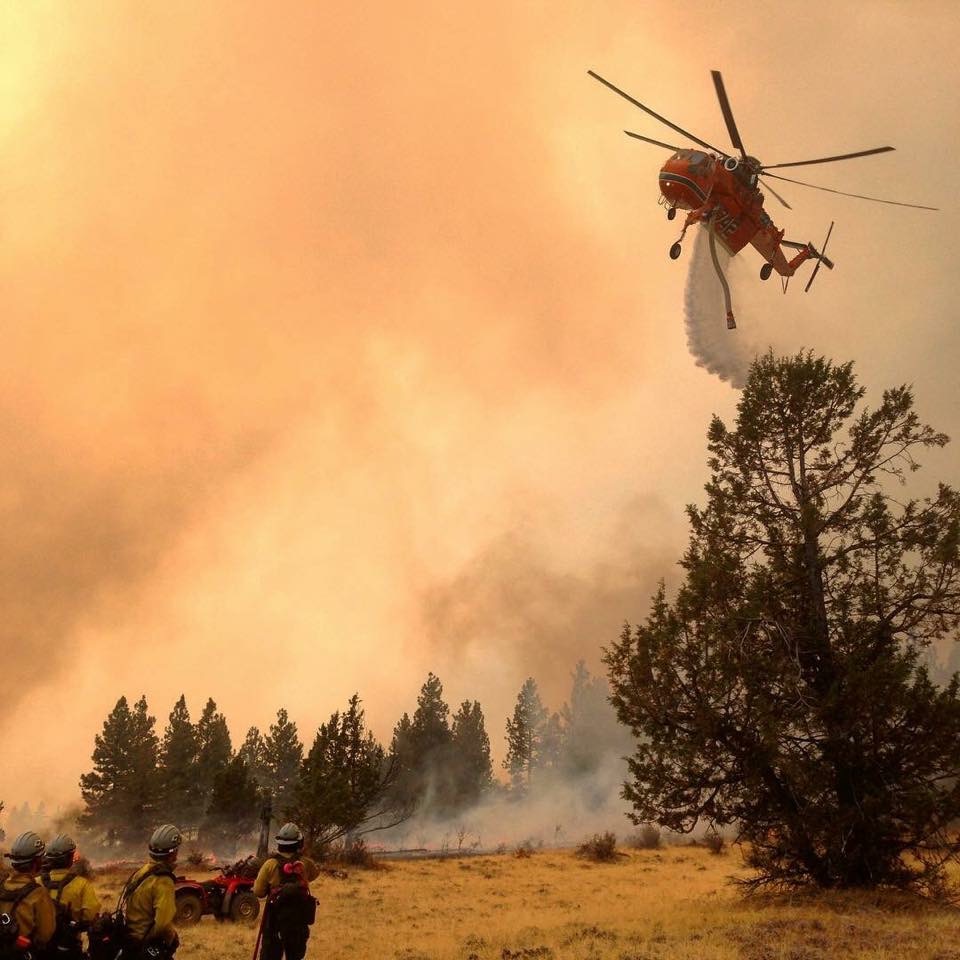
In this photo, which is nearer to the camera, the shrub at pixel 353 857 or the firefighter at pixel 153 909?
the firefighter at pixel 153 909

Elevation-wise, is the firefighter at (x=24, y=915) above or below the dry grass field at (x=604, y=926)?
above

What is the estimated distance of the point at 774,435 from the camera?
1858 cm

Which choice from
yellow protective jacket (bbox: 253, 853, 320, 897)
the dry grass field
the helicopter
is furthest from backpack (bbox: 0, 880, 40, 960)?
the helicopter

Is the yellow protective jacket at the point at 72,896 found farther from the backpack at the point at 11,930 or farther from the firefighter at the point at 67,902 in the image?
the backpack at the point at 11,930

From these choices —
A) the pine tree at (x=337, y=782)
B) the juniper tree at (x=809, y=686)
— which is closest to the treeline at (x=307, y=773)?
the pine tree at (x=337, y=782)

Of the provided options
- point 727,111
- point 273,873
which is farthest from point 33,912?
point 727,111

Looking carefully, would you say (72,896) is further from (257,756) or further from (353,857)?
(257,756)

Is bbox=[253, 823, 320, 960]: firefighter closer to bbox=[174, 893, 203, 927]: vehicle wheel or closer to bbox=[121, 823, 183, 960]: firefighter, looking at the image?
bbox=[121, 823, 183, 960]: firefighter

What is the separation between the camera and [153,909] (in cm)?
708

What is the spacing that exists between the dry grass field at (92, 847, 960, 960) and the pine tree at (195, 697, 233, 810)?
53.9 m

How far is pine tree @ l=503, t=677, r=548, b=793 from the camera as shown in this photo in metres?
114

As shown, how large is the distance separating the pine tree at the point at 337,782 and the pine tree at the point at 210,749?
144 feet

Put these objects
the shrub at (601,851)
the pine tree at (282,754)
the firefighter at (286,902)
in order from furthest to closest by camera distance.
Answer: the pine tree at (282,754)
the shrub at (601,851)
the firefighter at (286,902)

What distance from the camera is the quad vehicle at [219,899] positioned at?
16062 mm
